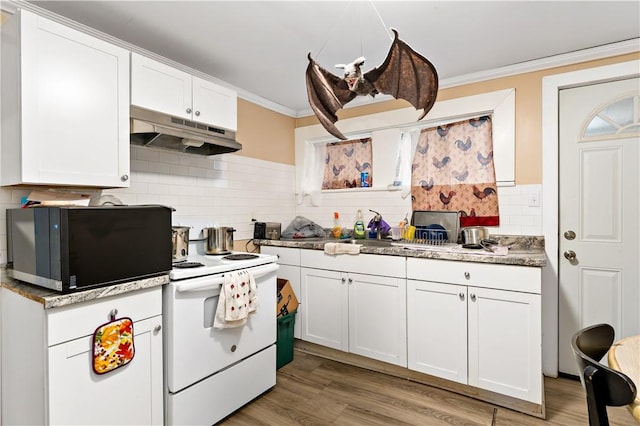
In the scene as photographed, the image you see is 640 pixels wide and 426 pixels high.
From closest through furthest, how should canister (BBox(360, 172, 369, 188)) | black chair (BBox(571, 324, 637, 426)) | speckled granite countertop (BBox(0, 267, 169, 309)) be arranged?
black chair (BBox(571, 324, 637, 426)), speckled granite countertop (BBox(0, 267, 169, 309)), canister (BBox(360, 172, 369, 188))

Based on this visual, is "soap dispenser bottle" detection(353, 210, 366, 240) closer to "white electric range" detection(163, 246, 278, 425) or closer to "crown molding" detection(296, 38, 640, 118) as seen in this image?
"white electric range" detection(163, 246, 278, 425)

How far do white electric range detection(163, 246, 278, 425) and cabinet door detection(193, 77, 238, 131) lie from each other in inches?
39.1

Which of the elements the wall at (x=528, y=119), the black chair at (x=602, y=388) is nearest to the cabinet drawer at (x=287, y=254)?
the wall at (x=528, y=119)

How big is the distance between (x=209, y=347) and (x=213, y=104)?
1621 millimetres

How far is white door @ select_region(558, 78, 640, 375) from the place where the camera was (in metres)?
2.33

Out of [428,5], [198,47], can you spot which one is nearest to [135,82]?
[198,47]

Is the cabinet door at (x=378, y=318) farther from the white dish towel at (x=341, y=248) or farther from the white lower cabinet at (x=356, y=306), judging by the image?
the white dish towel at (x=341, y=248)

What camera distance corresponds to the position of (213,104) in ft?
8.00

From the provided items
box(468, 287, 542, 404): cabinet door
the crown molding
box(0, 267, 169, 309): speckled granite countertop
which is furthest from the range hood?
box(468, 287, 542, 404): cabinet door

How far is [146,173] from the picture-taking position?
94.3 inches

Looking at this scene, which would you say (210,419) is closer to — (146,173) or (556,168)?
(146,173)

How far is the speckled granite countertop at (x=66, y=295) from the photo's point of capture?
4.48 feet

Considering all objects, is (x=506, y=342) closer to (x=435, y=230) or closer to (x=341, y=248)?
(x=435, y=230)

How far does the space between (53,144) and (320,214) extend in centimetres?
237
